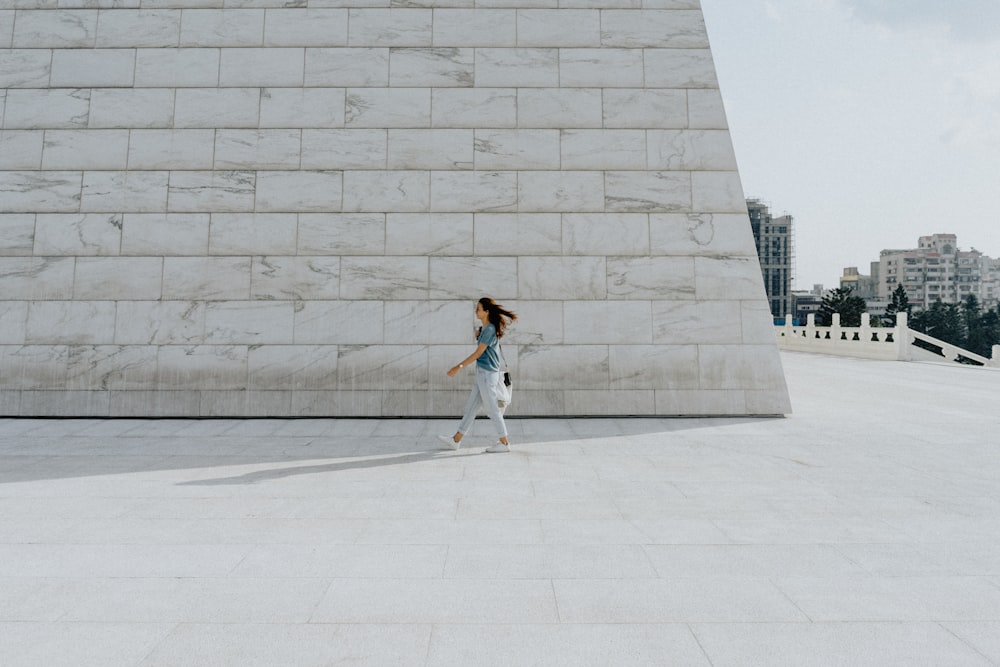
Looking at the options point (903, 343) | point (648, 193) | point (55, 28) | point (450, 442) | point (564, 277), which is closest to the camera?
point (450, 442)

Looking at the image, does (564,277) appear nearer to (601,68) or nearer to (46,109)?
(601,68)

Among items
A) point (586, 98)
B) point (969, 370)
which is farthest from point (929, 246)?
point (586, 98)

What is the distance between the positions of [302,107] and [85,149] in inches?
159

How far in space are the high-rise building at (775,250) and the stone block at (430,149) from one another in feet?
470

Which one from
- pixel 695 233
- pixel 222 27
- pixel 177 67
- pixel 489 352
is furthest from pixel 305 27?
pixel 695 233

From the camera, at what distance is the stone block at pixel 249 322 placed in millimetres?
8914

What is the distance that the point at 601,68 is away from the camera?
934cm

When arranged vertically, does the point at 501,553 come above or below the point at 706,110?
below

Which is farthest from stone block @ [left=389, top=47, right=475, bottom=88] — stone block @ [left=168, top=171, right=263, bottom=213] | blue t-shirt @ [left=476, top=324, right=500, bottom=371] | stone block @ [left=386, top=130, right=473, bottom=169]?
blue t-shirt @ [left=476, top=324, right=500, bottom=371]

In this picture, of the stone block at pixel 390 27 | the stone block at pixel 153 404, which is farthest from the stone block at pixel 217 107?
the stone block at pixel 153 404

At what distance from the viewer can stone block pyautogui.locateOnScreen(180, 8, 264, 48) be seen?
936cm

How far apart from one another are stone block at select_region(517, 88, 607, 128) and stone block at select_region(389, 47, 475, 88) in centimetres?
114

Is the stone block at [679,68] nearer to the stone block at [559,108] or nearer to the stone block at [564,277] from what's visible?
the stone block at [559,108]

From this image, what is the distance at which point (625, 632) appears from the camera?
274 cm
